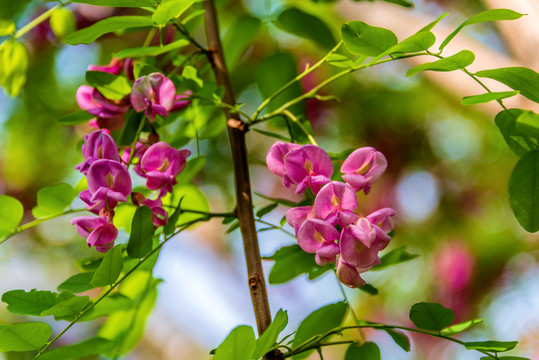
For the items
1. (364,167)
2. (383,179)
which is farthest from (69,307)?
(383,179)

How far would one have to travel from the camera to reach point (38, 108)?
150 centimetres

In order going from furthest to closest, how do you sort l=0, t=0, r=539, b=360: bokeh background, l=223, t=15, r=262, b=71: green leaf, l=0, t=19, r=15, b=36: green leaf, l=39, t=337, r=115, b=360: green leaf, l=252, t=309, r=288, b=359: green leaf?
l=0, t=0, r=539, b=360: bokeh background
l=223, t=15, r=262, b=71: green leaf
l=0, t=19, r=15, b=36: green leaf
l=39, t=337, r=115, b=360: green leaf
l=252, t=309, r=288, b=359: green leaf

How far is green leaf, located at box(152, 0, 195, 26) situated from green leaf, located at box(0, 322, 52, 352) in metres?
0.25

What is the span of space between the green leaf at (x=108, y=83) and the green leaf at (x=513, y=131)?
32cm

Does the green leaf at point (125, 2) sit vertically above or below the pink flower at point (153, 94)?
above

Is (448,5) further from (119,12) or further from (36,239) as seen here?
(36,239)

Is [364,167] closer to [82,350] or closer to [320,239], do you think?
[320,239]

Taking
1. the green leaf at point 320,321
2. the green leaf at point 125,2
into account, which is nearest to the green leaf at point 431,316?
the green leaf at point 320,321

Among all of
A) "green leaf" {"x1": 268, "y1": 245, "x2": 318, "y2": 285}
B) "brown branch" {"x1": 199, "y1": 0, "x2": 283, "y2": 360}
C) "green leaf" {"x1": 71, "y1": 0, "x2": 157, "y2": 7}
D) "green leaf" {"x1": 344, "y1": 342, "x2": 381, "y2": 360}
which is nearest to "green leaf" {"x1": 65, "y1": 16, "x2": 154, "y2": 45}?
"green leaf" {"x1": 71, "y1": 0, "x2": 157, "y2": 7}

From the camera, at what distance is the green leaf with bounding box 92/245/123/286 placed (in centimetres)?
44

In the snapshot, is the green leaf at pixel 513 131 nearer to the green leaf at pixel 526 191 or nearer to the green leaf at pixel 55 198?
the green leaf at pixel 526 191

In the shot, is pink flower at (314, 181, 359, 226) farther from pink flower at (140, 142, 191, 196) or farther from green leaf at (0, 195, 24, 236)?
green leaf at (0, 195, 24, 236)

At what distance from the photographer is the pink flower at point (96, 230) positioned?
1.48 ft

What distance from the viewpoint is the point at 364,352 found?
0.53 m
